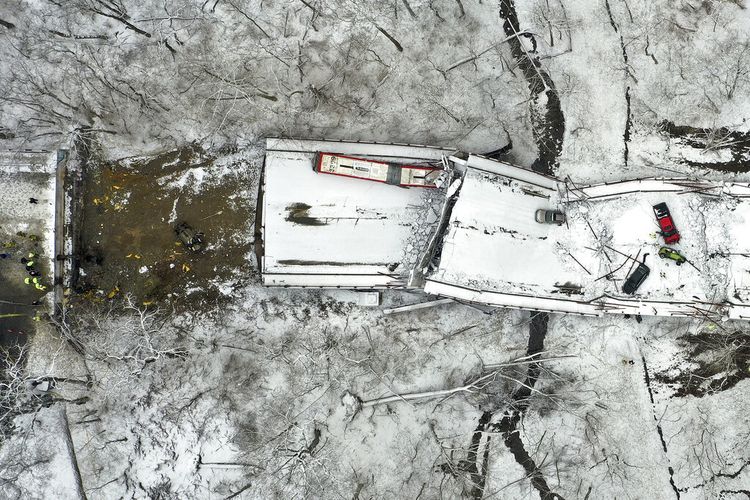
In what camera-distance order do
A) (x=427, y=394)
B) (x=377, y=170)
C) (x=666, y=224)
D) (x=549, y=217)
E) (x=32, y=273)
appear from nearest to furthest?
(x=377, y=170)
(x=549, y=217)
(x=666, y=224)
(x=32, y=273)
(x=427, y=394)

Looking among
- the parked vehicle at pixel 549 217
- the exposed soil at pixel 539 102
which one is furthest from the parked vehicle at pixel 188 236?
the exposed soil at pixel 539 102

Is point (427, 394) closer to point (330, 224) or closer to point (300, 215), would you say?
point (330, 224)

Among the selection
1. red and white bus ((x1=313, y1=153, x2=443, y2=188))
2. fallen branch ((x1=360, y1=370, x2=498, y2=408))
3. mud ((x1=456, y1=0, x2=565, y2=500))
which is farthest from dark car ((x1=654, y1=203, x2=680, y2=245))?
red and white bus ((x1=313, y1=153, x2=443, y2=188))

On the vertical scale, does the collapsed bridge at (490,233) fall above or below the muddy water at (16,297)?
above

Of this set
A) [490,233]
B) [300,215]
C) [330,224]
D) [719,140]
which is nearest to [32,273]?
[300,215]

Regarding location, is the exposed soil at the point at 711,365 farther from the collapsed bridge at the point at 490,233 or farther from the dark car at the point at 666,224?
the dark car at the point at 666,224

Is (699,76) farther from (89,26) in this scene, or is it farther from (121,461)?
(121,461)

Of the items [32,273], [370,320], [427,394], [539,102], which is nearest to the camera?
[32,273]
